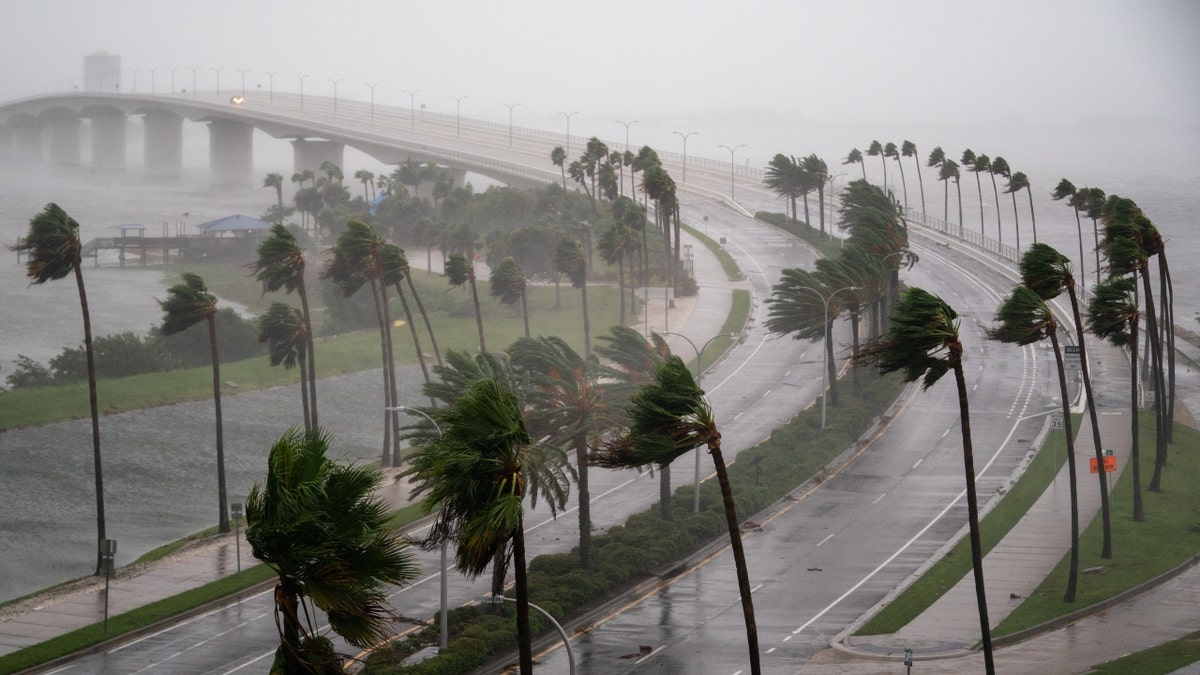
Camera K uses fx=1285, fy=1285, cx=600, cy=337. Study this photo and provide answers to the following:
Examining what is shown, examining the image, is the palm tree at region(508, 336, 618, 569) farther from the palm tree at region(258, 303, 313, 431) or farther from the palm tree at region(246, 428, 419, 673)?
the palm tree at region(246, 428, 419, 673)

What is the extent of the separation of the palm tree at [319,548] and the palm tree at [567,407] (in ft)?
102

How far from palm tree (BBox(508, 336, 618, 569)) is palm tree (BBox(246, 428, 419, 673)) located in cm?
3101

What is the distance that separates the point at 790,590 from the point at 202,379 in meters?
59.6

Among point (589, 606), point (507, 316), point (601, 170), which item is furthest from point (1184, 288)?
point (589, 606)

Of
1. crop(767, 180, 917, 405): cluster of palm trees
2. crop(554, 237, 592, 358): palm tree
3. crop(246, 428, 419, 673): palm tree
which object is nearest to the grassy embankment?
crop(767, 180, 917, 405): cluster of palm trees

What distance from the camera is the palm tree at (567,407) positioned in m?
50.8

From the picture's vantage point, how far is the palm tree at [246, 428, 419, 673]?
698 inches

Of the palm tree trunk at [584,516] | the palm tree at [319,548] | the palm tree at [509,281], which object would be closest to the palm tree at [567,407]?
the palm tree trunk at [584,516]

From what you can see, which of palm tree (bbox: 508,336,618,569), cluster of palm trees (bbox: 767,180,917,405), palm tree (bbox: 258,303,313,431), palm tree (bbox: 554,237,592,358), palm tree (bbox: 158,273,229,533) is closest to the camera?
palm tree (bbox: 508,336,618,569)

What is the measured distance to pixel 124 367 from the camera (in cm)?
10081

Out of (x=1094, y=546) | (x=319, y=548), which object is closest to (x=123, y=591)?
(x=319, y=548)

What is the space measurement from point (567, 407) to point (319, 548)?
110ft

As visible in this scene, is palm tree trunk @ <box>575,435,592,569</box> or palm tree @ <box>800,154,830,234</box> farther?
palm tree @ <box>800,154,830,234</box>

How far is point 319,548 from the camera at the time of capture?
17750mm
